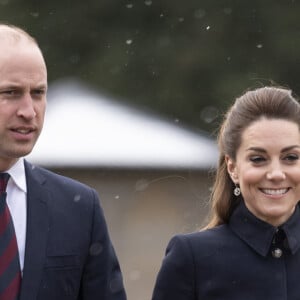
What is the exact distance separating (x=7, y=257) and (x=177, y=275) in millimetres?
726

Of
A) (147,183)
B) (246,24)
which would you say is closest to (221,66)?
(246,24)

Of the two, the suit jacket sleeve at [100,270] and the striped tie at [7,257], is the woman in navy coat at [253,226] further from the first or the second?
the striped tie at [7,257]

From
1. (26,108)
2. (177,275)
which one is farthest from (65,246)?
(26,108)

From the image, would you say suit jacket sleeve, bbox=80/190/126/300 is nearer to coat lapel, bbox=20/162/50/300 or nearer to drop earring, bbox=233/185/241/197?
coat lapel, bbox=20/162/50/300

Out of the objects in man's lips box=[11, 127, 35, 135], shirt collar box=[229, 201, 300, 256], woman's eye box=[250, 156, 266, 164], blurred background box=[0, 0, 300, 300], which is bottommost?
shirt collar box=[229, 201, 300, 256]

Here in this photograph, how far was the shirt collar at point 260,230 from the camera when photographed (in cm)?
545

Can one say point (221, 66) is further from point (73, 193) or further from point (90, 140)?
point (73, 193)

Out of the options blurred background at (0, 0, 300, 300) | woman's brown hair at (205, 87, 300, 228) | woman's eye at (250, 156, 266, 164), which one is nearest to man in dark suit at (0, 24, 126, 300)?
woman's brown hair at (205, 87, 300, 228)

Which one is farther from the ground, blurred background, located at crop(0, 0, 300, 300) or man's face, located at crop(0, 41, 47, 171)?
blurred background, located at crop(0, 0, 300, 300)

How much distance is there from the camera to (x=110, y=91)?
18734 millimetres

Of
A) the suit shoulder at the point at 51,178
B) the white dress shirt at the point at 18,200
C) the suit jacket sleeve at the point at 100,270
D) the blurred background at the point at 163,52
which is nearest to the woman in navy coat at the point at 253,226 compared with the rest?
the suit jacket sleeve at the point at 100,270

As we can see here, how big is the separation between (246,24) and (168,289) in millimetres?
14761

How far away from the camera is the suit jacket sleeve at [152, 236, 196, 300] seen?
5363mm

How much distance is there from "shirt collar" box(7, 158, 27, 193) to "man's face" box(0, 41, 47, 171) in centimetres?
8
